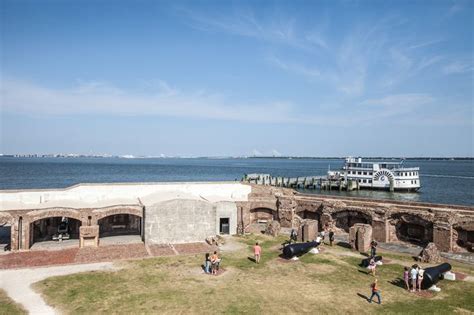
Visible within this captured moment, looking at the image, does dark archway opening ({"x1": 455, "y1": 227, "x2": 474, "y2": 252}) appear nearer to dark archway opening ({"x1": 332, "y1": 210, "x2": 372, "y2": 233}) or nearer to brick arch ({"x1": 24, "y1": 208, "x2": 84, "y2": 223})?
dark archway opening ({"x1": 332, "y1": 210, "x2": 372, "y2": 233})

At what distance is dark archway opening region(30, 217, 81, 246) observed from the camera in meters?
26.3

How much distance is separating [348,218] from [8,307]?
949 inches

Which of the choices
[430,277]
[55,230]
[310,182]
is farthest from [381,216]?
[310,182]

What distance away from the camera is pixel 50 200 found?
27594mm

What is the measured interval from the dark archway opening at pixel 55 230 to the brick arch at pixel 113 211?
9.72ft

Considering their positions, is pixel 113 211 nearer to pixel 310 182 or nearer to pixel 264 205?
pixel 264 205

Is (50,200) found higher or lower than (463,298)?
higher

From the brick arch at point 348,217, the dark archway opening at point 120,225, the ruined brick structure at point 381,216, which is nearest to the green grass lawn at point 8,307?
the dark archway opening at point 120,225

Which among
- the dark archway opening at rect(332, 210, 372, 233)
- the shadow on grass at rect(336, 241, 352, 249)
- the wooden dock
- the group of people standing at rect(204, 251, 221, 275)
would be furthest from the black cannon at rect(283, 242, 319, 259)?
the wooden dock

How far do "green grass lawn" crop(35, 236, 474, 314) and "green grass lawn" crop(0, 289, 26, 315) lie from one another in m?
1.20

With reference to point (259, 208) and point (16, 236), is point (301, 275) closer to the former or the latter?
point (259, 208)

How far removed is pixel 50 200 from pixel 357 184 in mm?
68100

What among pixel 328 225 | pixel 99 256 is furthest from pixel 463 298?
pixel 99 256

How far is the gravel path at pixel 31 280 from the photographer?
1515 centimetres
